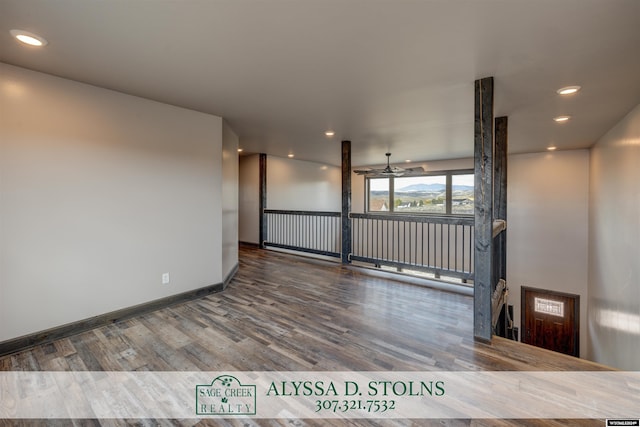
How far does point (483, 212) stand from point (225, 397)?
265cm

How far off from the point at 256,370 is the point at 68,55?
113 inches

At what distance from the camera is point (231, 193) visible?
15.2 feet

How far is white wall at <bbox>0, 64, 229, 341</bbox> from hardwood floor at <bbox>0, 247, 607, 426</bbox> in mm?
402

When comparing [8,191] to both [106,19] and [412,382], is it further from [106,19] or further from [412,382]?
[412,382]

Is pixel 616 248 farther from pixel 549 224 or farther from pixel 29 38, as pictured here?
pixel 29 38

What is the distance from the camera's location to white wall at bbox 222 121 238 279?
13.9 feet

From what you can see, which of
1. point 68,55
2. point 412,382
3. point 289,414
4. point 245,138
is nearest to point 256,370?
point 289,414

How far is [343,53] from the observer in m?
2.15

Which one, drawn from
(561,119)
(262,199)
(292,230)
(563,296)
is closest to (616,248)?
(561,119)

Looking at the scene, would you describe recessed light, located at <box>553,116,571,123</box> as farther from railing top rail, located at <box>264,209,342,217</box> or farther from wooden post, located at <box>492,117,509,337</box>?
railing top rail, located at <box>264,209,342,217</box>

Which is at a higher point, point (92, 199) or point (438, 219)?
point (92, 199)

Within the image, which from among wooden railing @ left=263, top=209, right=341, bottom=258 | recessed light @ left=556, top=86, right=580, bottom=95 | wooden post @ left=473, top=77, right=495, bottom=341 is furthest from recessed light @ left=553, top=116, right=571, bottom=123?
wooden railing @ left=263, top=209, right=341, bottom=258

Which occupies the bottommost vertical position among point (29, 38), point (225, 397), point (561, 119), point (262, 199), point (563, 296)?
point (563, 296)

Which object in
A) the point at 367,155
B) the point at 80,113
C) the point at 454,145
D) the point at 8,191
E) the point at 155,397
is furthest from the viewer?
the point at 367,155
